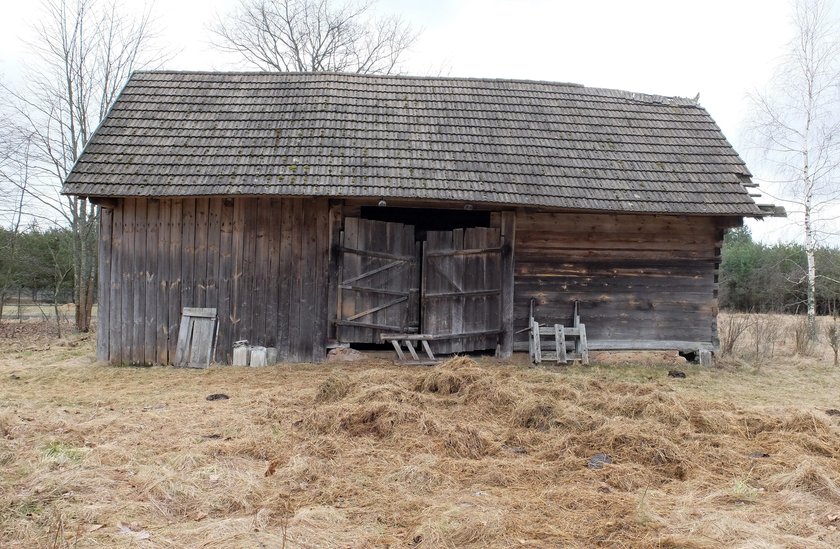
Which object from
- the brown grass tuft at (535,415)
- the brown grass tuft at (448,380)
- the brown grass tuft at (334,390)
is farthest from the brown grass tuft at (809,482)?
the brown grass tuft at (334,390)

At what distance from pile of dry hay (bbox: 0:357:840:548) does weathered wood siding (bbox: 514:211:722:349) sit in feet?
11.0

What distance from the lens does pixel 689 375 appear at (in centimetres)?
889

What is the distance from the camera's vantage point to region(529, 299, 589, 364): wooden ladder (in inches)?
367

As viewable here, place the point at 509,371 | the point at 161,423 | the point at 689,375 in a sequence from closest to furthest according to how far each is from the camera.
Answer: the point at 161,423, the point at 509,371, the point at 689,375

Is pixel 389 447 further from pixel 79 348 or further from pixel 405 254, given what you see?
pixel 79 348

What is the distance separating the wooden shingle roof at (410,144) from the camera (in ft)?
29.0

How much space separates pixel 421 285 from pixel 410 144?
2.56 m

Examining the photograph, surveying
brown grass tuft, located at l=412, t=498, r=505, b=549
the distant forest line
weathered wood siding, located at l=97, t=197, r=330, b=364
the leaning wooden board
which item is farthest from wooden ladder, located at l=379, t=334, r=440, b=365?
the distant forest line

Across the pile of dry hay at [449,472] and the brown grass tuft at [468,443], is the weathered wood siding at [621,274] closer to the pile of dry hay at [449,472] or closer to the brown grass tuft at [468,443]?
the pile of dry hay at [449,472]

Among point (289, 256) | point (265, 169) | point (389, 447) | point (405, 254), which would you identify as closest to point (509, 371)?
point (405, 254)

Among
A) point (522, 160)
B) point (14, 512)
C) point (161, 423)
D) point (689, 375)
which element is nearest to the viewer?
point (14, 512)

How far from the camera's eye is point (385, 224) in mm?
9266

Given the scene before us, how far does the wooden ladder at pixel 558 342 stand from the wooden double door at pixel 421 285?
63cm

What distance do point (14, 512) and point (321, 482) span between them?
6.21 feet
